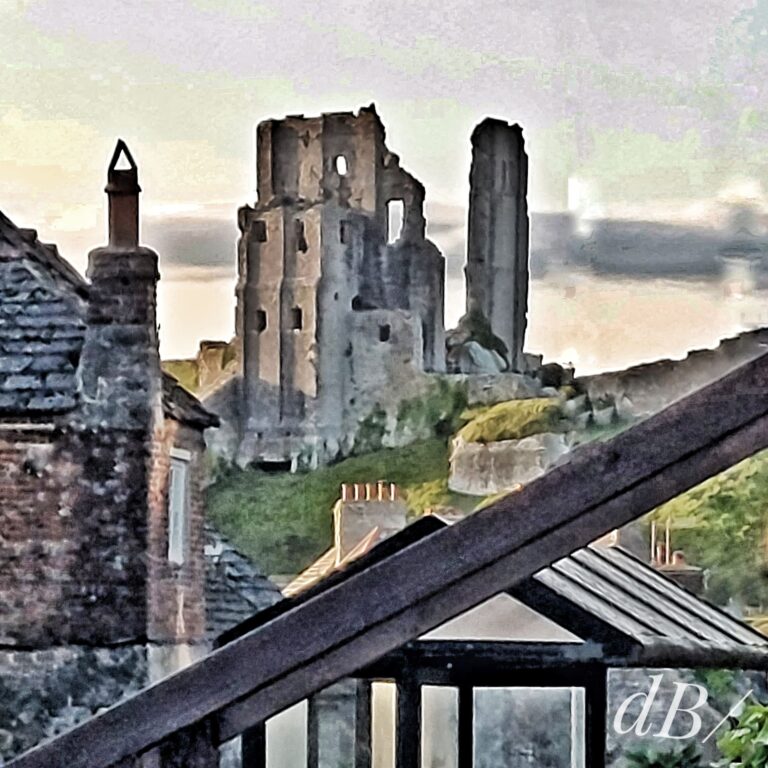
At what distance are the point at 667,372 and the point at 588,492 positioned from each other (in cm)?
197

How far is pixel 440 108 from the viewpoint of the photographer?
345cm

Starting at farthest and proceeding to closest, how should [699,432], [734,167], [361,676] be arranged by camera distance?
[734,167] → [361,676] → [699,432]

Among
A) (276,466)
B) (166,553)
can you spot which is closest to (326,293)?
(276,466)

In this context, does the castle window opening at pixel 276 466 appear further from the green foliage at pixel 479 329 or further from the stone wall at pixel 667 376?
the stone wall at pixel 667 376

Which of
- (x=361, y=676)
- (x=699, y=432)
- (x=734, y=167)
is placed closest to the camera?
(x=699, y=432)

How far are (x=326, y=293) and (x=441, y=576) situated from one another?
6.60 feet

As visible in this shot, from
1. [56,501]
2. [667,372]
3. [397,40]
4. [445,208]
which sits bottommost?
[56,501]

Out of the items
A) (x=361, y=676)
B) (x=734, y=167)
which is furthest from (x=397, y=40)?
(x=361, y=676)

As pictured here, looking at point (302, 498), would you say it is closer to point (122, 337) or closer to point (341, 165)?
point (122, 337)

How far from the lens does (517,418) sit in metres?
3.36

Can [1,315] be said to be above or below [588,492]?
above

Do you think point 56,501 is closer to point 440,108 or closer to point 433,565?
point 440,108

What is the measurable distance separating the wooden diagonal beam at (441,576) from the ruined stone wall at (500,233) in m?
1.97

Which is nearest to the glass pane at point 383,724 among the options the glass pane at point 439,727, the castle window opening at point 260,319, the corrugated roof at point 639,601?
the glass pane at point 439,727
